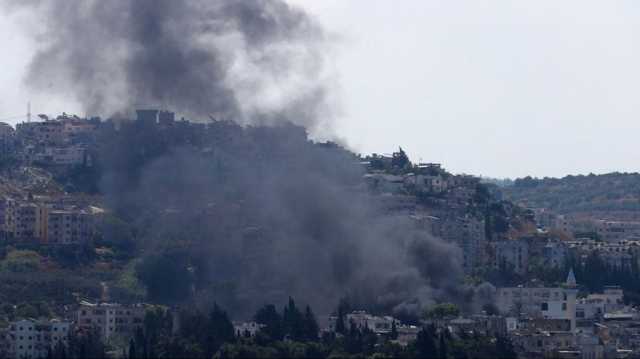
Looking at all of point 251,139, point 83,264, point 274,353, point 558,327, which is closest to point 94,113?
point 251,139

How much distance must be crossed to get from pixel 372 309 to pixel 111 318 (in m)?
10.7

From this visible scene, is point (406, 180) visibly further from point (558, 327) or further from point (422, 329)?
point (422, 329)

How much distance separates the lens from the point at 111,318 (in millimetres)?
88125

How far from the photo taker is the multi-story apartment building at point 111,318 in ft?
286

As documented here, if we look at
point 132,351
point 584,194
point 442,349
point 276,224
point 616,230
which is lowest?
point 132,351

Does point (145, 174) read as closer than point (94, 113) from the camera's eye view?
Yes

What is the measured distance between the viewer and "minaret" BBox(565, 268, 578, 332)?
3718 inches

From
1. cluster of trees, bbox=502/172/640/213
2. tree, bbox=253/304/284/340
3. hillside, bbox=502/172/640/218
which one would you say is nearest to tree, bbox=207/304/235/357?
tree, bbox=253/304/284/340

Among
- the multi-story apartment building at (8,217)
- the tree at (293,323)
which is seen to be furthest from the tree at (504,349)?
the multi-story apartment building at (8,217)

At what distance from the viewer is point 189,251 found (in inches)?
3866

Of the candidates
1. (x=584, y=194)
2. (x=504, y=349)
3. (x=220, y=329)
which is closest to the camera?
(x=504, y=349)

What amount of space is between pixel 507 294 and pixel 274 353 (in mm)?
22034

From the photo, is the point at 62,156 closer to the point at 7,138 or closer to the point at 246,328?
the point at 7,138

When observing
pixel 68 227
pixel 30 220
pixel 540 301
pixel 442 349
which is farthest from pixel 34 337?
pixel 540 301
